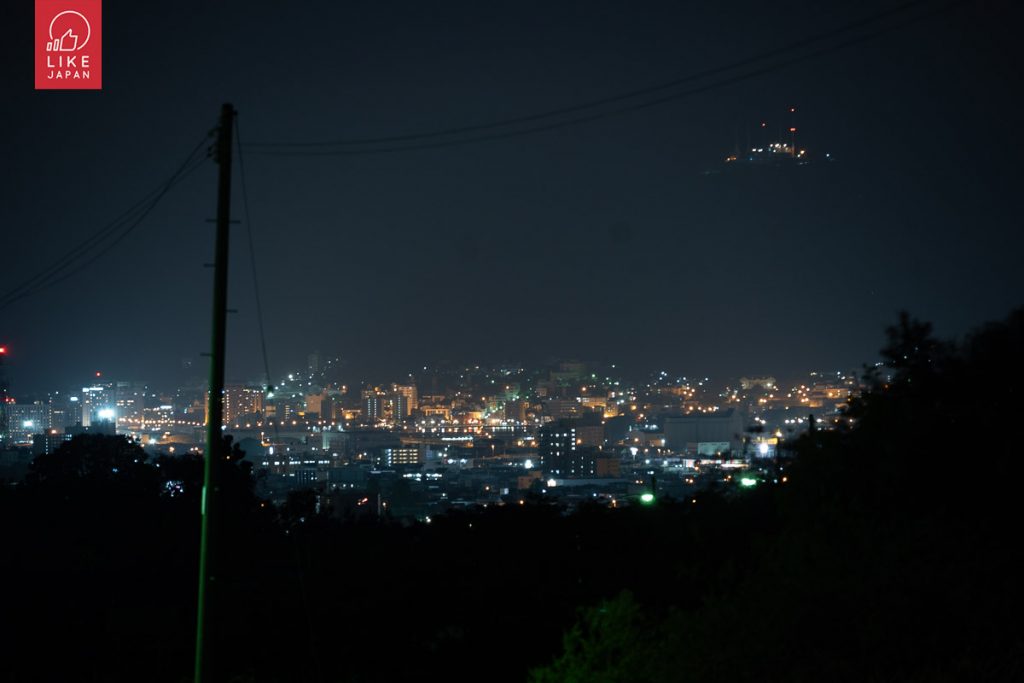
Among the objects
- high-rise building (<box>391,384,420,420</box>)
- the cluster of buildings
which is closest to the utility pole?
the cluster of buildings

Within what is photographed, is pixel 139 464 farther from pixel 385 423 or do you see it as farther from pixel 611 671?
pixel 385 423

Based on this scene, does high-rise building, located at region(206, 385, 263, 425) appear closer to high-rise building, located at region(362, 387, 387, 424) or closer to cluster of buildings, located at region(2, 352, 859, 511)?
cluster of buildings, located at region(2, 352, 859, 511)

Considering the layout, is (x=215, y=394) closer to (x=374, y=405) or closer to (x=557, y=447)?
(x=557, y=447)

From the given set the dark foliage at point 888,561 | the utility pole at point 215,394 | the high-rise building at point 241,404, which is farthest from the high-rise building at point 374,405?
the utility pole at point 215,394

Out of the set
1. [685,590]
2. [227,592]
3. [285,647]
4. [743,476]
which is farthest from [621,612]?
[743,476]

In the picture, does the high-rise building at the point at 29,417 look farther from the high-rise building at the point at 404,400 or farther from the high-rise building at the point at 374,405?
the high-rise building at the point at 404,400

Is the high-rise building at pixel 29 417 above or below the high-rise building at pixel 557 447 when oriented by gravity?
above
